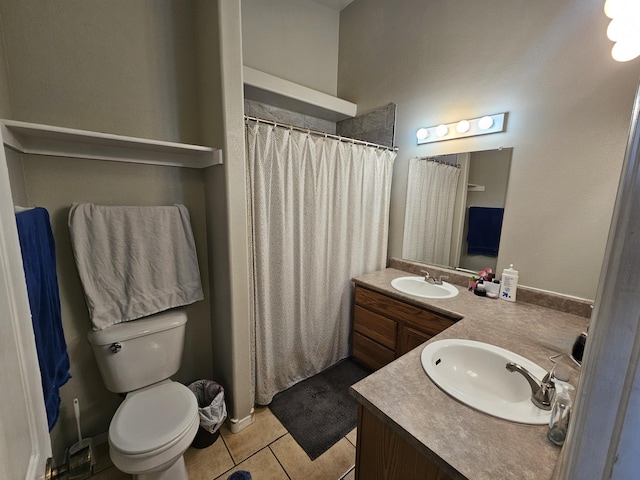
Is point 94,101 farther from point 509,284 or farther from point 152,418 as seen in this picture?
point 509,284

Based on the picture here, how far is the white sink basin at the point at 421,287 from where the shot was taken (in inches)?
77.2

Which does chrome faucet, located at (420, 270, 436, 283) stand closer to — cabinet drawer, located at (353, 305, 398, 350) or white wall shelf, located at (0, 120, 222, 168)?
cabinet drawer, located at (353, 305, 398, 350)

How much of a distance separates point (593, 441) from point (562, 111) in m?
1.92

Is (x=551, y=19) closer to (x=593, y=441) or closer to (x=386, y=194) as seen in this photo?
(x=386, y=194)

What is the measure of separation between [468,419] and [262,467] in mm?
1244

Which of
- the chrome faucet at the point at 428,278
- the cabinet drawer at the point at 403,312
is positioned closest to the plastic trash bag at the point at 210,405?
the cabinet drawer at the point at 403,312

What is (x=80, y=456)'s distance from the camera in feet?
4.56

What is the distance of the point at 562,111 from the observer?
153cm

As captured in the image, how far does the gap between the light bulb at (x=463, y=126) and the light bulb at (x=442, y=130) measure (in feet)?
0.30

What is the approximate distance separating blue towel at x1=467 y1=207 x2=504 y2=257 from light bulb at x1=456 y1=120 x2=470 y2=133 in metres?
0.58

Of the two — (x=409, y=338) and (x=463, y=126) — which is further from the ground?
(x=463, y=126)

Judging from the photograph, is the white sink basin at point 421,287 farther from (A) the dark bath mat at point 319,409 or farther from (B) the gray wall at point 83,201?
(B) the gray wall at point 83,201

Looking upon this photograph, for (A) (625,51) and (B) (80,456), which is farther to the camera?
(B) (80,456)

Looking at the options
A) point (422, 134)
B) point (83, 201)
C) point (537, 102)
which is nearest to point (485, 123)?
point (537, 102)
